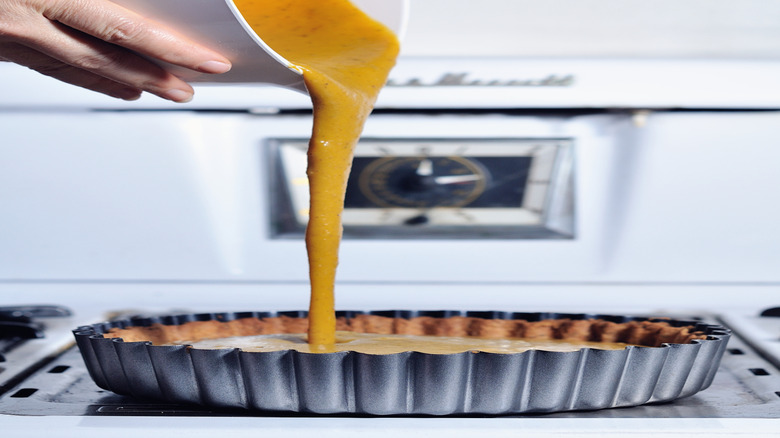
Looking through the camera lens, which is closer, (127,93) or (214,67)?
(214,67)

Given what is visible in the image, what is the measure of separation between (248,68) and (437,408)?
15.5 inches

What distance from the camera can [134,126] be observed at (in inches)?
48.4

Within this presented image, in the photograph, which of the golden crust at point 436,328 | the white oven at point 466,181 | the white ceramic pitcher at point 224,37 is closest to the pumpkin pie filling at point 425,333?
the golden crust at point 436,328

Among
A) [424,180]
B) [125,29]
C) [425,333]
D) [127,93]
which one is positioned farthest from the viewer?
[424,180]

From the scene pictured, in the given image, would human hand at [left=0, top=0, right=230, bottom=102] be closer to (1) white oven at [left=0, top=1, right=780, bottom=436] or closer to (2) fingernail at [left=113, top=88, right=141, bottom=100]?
(2) fingernail at [left=113, top=88, right=141, bottom=100]

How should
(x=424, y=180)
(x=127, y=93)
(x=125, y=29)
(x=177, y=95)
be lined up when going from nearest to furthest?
(x=125, y=29) → (x=177, y=95) → (x=127, y=93) → (x=424, y=180)

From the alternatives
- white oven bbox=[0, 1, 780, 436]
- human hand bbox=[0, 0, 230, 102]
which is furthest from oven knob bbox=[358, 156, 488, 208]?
human hand bbox=[0, 0, 230, 102]

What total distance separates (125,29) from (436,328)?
595mm

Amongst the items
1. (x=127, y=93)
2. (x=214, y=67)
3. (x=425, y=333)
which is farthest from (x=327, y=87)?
(x=425, y=333)

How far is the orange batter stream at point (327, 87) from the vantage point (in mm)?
890

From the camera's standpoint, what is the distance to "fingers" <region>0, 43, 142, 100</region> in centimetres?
82

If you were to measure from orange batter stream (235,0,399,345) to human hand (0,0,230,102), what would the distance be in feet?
0.47

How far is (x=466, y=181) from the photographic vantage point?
1.25m

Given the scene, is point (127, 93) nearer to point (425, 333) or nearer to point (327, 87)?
point (327, 87)
